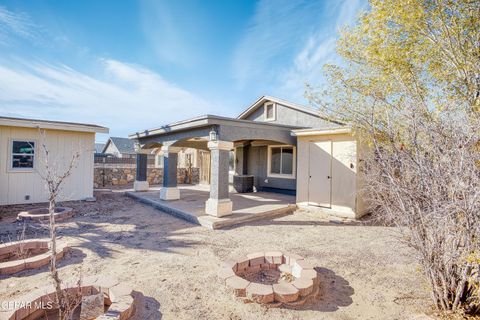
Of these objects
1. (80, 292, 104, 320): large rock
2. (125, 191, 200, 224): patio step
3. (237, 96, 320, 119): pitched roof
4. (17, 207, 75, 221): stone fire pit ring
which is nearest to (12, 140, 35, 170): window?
(17, 207, 75, 221): stone fire pit ring

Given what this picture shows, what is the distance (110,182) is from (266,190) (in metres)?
9.84

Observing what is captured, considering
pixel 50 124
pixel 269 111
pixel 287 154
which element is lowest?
pixel 287 154

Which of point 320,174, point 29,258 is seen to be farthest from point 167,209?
point 320,174

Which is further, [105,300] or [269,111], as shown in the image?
[269,111]

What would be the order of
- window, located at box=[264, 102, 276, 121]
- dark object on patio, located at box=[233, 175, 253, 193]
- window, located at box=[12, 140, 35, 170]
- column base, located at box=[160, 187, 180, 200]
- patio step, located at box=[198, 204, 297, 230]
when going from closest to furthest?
patio step, located at box=[198, 204, 297, 230] → window, located at box=[12, 140, 35, 170] → column base, located at box=[160, 187, 180, 200] → dark object on patio, located at box=[233, 175, 253, 193] → window, located at box=[264, 102, 276, 121]

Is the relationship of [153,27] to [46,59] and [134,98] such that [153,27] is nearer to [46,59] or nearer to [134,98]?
[46,59]

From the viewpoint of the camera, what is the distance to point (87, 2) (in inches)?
280

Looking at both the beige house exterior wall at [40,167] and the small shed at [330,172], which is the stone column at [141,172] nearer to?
the beige house exterior wall at [40,167]

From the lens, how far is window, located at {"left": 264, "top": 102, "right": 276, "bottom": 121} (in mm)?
12930

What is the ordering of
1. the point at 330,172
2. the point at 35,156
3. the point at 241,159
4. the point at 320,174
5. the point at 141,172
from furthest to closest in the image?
1. the point at 241,159
2. the point at 141,172
3. the point at 35,156
4. the point at 320,174
5. the point at 330,172

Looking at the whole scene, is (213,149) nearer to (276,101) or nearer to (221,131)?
(221,131)

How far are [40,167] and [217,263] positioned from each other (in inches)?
348

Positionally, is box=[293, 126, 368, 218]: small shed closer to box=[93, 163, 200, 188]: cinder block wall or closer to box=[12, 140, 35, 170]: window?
box=[12, 140, 35, 170]: window

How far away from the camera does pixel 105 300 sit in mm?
3033
